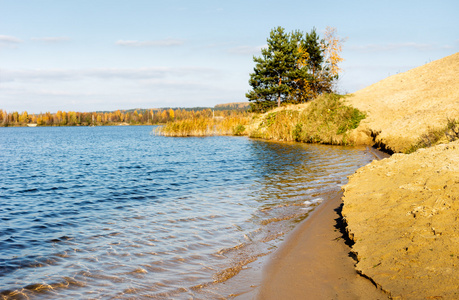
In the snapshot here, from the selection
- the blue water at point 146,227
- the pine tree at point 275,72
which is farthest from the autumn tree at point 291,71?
the blue water at point 146,227

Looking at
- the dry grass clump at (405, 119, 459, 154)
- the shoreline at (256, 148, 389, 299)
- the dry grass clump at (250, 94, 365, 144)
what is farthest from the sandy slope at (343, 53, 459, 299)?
the dry grass clump at (250, 94, 365, 144)

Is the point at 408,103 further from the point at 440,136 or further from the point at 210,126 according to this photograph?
the point at 210,126

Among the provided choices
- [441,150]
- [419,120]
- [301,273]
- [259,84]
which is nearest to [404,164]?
[441,150]

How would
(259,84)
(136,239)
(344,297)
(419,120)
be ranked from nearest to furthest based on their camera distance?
(344,297)
(136,239)
(419,120)
(259,84)

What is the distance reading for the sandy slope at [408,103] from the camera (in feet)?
57.0

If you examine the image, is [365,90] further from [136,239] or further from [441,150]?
[136,239]

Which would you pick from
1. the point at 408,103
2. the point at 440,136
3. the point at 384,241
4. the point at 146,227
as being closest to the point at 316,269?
the point at 384,241

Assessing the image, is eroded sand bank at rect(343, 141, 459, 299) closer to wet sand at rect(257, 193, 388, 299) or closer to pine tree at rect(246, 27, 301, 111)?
wet sand at rect(257, 193, 388, 299)

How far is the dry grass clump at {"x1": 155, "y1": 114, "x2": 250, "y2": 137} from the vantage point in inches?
1790

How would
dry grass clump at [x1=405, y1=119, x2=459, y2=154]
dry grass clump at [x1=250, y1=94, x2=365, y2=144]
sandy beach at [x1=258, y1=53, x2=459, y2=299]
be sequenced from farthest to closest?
dry grass clump at [x1=250, y1=94, x2=365, y2=144], dry grass clump at [x1=405, y1=119, x2=459, y2=154], sandy beach at [x1=258, y1=53, x2=459, y2=299]

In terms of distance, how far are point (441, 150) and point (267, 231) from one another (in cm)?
464

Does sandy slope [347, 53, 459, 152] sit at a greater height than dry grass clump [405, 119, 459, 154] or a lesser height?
greater

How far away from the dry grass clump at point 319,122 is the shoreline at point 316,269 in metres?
21.6

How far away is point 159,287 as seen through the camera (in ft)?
17.1
